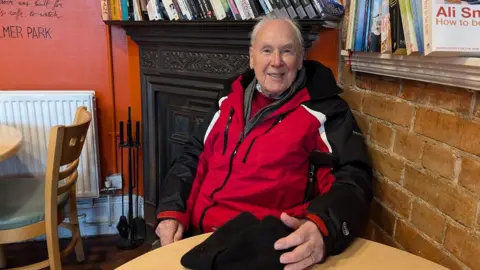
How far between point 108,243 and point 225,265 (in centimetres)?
187

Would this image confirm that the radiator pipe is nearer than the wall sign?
No

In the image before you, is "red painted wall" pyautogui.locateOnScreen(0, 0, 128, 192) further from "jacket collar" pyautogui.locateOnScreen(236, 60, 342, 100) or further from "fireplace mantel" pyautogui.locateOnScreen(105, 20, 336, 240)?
"jacket collar" pyautogui.locateOnScreen(236, 60, 342, 100)

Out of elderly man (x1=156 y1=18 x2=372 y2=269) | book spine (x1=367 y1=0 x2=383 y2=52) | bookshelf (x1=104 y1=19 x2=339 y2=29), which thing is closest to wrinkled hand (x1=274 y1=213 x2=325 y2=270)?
elderly man (x1=156 y1=18 x2=372 y2=269)

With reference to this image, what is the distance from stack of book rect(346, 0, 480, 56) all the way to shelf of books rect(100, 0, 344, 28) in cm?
26

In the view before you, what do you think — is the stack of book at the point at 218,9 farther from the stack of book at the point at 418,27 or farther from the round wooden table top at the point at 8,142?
the round wooden table top at the point at 8,142

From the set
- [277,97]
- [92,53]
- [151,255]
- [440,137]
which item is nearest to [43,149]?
[92,53]

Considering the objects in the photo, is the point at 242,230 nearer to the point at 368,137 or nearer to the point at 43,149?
the point at 368,137

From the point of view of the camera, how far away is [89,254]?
230cm

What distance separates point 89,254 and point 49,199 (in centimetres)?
73

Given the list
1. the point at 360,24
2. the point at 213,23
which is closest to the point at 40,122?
the point at 213,23

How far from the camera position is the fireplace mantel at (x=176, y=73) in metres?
1.87

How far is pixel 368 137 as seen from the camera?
4.65ft

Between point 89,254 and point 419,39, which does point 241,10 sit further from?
point 89,254

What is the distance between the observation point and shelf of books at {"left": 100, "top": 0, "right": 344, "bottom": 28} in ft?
5.13
